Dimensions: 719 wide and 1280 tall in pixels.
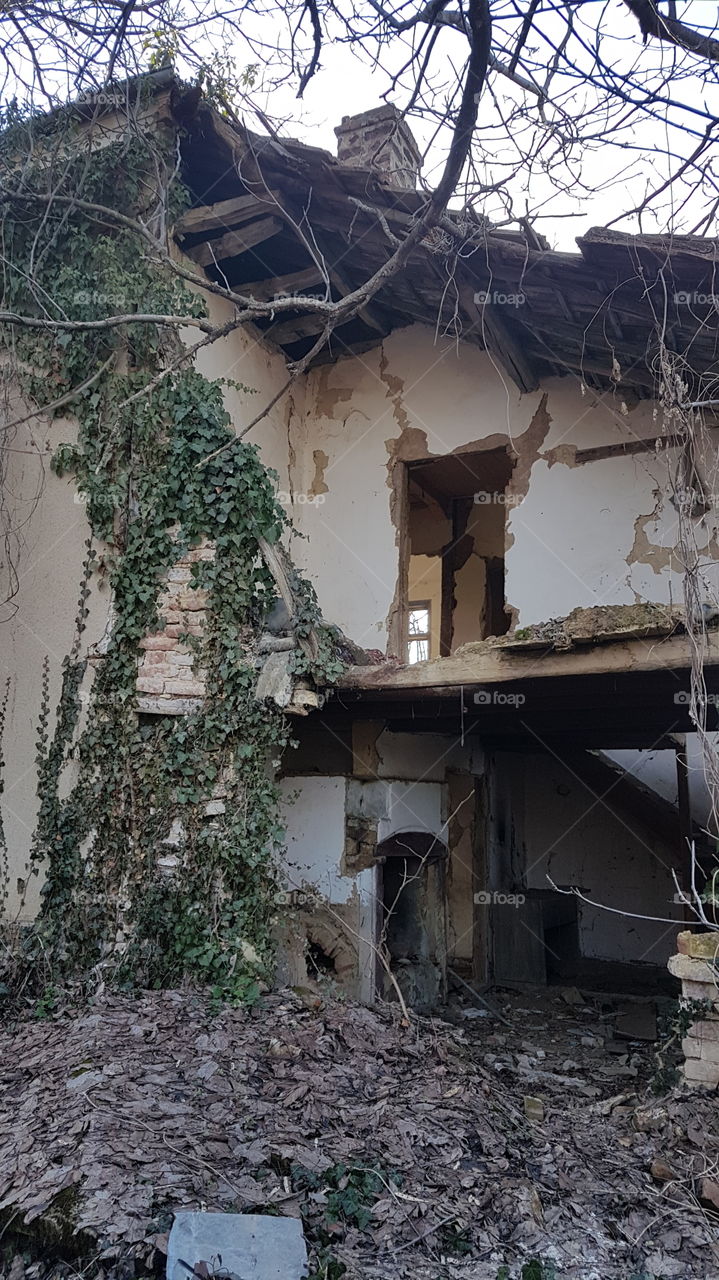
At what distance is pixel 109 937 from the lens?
6.10m

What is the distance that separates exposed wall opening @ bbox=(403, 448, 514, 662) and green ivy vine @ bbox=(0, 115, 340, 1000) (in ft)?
14.6

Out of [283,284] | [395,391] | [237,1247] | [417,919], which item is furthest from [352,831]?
[283,284]

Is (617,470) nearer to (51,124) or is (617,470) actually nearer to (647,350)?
(647,350)

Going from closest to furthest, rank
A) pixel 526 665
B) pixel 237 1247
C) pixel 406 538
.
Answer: pixel 237 1247
pixel 526 665
pixel 406 538

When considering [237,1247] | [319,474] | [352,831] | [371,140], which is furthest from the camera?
[319,474]

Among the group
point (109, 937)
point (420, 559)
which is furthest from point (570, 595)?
point (420, 559)

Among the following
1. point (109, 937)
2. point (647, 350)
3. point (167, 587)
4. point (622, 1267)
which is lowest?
point (622, 1267)

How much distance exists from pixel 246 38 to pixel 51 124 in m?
3.37

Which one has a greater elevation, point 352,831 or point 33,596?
point 33,596

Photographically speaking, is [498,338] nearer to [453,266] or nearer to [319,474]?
[453,266]

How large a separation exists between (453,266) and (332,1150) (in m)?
6.03

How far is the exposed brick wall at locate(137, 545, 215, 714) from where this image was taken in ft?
21.0

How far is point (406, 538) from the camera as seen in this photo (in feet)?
29.5

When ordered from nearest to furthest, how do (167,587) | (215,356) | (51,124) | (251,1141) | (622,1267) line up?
(622,1267) < (251,1141) < (167,587) < (51,124) < (215,356)
